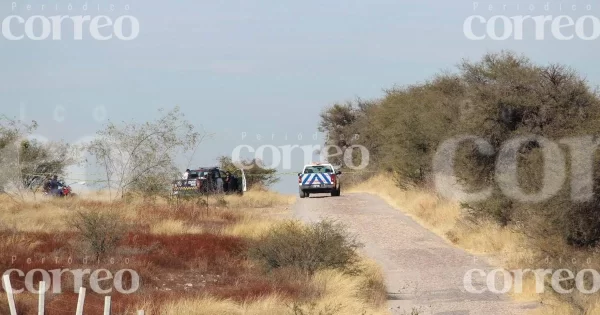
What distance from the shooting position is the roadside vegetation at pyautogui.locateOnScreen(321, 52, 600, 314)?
18.8 metres

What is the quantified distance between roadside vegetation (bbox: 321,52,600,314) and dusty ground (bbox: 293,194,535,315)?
0.61 m

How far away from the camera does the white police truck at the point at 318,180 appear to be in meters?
48.1

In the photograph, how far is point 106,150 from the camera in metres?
35.4

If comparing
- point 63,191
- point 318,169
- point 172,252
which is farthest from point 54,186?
point 172,252

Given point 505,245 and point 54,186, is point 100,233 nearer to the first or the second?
point 505,245

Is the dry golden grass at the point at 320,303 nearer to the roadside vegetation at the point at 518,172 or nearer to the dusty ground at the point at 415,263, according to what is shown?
the dusty ground at the point at 415,263

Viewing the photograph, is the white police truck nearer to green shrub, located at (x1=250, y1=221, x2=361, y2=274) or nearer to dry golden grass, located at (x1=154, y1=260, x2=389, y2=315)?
green shrub, located at (x1=250, y1=221, x2=361, y2=274)

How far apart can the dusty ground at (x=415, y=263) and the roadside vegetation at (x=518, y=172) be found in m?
0.61

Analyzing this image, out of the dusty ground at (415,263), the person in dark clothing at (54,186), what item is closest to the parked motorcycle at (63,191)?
the person in dark clothing at (54,186)

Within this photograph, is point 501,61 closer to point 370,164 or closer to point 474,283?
point 474,283

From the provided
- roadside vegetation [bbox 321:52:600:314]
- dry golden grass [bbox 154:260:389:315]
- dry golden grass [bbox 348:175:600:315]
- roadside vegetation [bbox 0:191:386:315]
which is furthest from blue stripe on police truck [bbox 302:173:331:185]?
dry golden grass [bbox 154:260:389:315]

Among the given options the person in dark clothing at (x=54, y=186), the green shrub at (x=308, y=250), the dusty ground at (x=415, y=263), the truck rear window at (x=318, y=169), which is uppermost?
the truck rear window at (x=318, y=169)

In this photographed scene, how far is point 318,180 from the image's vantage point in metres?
48.2

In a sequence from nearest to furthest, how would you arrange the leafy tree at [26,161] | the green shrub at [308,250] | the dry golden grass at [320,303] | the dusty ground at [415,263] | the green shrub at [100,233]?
the dry golden grass at [320,303] → the dusty ground at [415,263] → the green shrub at [308,250] → the green shrub at [100,233] → the leafy tree at [26,161]
